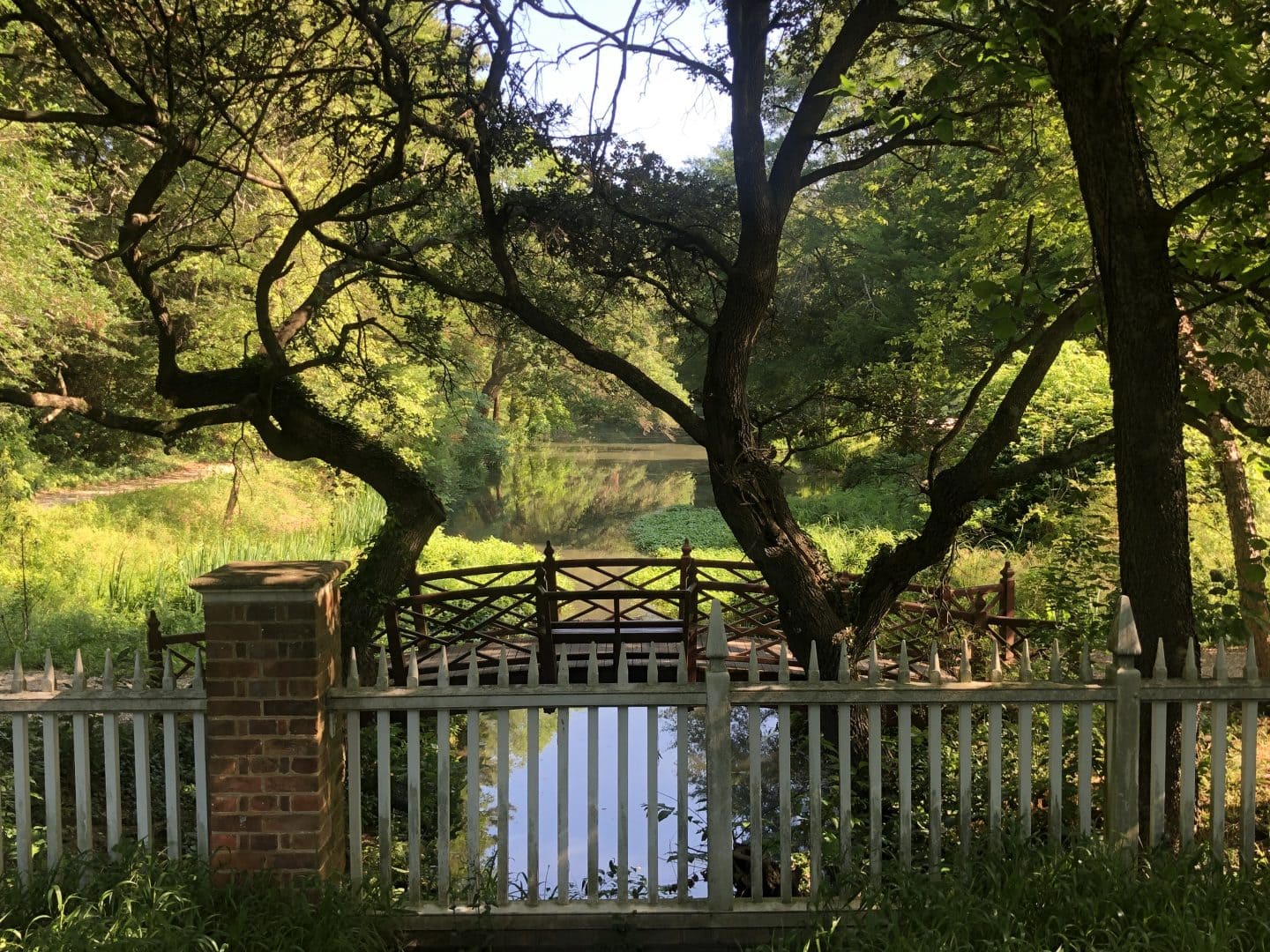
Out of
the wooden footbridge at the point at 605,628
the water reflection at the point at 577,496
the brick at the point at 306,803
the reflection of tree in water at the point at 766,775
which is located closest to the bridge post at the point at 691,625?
the wooden footbridge at the point at 605,628

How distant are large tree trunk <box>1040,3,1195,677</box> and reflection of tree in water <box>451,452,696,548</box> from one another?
21.8 m

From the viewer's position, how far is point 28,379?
14516 mm

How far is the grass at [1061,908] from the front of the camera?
3.52 m

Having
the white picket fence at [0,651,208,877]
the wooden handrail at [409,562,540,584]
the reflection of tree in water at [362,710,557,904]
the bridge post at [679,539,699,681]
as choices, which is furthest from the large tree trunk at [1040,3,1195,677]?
A: the wooden handrail at [409,562,540,584]

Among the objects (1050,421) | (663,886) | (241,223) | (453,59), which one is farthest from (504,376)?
(663,886)

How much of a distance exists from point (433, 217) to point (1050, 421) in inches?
305

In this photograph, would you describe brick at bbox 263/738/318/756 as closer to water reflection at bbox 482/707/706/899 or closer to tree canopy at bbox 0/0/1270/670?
water reflection at bbox 482/707/706/899

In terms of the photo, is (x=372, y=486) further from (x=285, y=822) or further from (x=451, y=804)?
(x=285, y=822)

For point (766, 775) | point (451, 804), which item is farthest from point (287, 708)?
point (766, 775)

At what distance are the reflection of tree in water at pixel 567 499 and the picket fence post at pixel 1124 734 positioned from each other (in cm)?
2213

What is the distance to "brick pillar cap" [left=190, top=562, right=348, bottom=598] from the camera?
3926 mm

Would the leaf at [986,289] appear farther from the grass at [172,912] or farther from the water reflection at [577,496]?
the water reflection at [577,496]

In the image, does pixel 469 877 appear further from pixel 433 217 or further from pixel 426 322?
pixel 433 217

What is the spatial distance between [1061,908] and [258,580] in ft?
10.8
